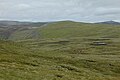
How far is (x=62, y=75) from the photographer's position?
43625 millimetres

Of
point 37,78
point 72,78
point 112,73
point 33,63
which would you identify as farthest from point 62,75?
point 112,73

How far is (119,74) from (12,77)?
96.7ft

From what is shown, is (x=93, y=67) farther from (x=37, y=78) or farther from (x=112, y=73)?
(x=37, y=78)

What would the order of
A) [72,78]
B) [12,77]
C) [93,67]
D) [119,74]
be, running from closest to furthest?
[12,77] < [72,78] < [119,74] < [93,67]

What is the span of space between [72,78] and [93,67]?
65.2 ft

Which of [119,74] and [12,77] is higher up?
[12,77]

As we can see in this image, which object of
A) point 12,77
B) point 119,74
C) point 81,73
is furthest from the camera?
point 119,74

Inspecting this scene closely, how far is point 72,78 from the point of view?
42.8 meters

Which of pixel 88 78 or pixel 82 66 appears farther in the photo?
pixel 82 66

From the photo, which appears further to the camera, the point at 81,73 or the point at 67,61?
the point at 67,61

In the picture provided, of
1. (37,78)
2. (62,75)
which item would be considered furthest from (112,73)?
(37,78)

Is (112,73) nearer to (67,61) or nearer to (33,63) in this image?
(67,61)

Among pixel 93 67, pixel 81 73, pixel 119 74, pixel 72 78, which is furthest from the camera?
pixel 93 67

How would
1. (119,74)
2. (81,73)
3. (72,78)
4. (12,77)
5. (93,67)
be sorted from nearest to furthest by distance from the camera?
(12,77), (72,78), (81,73), (119,74), (93,67)
